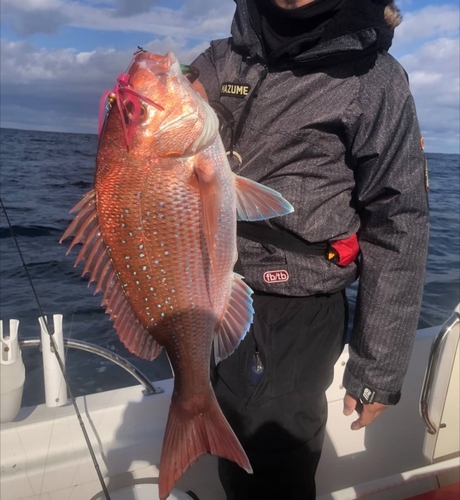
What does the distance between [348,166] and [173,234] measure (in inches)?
29.7

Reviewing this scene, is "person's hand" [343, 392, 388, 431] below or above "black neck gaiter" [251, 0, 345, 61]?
below

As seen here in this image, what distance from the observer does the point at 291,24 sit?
1.95 meters

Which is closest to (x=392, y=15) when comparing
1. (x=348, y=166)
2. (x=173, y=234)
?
(x=348, y=166)

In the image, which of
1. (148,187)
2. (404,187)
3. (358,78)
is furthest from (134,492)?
(358,78)

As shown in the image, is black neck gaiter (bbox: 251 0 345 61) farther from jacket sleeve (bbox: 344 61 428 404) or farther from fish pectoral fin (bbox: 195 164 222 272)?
fish pectoral fin (bbox: 195 164 222 272)

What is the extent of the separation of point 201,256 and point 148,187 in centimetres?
28

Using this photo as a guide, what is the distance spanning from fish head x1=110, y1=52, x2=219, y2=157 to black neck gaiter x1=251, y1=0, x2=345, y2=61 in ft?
1.75

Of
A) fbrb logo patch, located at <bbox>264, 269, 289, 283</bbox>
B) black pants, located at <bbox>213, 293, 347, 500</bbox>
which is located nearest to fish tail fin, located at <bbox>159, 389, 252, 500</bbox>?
black pants, located at <bbox>213, 293, 347, 500</bbox>

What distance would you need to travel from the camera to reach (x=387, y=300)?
198 cm

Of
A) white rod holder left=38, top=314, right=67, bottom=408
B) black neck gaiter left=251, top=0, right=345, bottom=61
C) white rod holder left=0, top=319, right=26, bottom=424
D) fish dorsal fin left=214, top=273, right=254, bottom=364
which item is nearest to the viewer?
fish dorsal fin left=214, top=273, right=254, bottom=364

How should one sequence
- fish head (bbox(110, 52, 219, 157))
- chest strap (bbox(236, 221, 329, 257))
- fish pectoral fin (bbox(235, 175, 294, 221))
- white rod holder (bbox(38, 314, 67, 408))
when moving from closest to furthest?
fish head (bbox(110, 52, 219, 157)), fish pectoral fin (bbox(235, 175, 294, 221)), chest strap (bbox(236, 221, 329, 257)), white rod holder (bbox(38, 314, 67, 408))

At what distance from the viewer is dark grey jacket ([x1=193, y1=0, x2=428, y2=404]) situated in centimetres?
181

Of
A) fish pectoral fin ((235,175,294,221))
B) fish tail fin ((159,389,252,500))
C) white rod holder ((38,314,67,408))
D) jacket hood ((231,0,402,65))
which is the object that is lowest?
white rod holder ((38,314,67,408))

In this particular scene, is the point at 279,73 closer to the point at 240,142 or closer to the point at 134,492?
the point at 240,142
